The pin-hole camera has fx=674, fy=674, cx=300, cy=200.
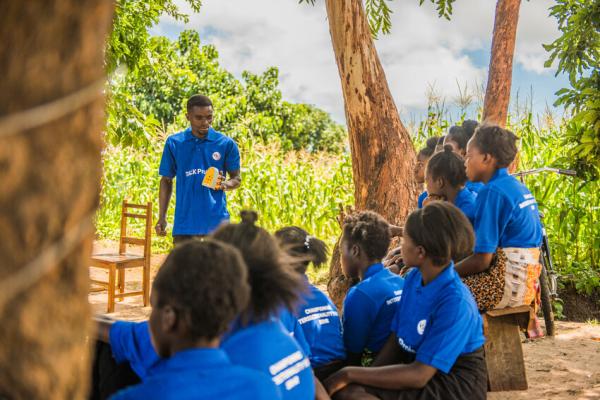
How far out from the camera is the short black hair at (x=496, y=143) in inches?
143

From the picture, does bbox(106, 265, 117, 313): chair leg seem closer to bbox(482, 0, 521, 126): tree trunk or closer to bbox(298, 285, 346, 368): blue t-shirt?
bbox(298, 285, 346, 368): blue t-shirt

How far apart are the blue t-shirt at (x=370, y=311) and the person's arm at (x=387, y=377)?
31 centimetres

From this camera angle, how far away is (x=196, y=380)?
1556 mm

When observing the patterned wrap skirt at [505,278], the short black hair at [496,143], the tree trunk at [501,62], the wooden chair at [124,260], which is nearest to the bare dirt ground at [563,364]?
the wooden chair at [124,260]

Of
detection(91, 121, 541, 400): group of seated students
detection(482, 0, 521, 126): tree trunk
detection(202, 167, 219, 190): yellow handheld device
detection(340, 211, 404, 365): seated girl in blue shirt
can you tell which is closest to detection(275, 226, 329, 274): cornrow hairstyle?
detection(91, 121, 541, 400): group of seated students

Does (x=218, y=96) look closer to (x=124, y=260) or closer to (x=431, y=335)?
(x=124, y=260)

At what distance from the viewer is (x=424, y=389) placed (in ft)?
8.82

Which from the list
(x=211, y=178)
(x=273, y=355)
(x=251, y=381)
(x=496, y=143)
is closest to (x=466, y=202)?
(x=496, y=143)

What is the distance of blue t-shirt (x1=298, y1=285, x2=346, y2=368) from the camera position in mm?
2809

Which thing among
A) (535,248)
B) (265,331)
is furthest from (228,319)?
(535,248)

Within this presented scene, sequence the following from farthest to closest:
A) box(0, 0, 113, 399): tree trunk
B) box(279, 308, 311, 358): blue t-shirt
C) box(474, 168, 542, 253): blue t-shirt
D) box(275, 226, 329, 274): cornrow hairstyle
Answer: box(474, 168, 542, 253): blue t-shirt → box(275, 226, 329, 274): cornrow hairstyle → box(279, 308, 311, 358): blue t-shirt → box(0, 0, 113, 399): tree trunk

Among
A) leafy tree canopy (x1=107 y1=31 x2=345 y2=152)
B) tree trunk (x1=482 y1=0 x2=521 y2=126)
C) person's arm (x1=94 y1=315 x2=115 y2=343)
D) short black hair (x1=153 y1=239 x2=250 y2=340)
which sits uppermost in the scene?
leafy tree canopy (x1=107 y1=31 x2=345 y2=152)

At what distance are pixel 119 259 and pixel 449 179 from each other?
355 cm

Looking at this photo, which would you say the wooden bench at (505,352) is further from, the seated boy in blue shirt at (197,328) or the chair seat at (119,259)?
the chair seat at (119,259)
